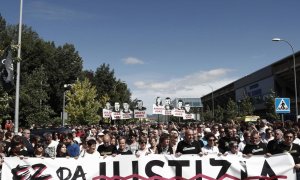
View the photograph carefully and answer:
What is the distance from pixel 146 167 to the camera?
8539mm

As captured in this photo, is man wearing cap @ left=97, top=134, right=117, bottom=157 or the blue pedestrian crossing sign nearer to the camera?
man wearing cap @ left=97, top=134, right=117, bottom=157

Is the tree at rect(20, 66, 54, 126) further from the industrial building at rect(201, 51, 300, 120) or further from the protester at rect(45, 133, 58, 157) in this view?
the industrial building at rect(201, 51, 300, 120)

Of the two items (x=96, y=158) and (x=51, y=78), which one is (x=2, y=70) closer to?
(x=96, y=158)

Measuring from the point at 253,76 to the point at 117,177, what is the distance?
78542mm

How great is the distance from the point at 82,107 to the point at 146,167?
43.6 metres

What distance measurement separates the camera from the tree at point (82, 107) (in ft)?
165

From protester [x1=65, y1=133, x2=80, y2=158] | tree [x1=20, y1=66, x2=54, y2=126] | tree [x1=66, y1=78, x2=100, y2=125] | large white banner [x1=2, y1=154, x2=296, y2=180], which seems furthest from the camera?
tree [x1=66, y1=78, x2=100, y2=125]

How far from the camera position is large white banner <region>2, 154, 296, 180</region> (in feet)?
27.2

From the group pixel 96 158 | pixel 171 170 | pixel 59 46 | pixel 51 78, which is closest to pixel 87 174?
pixel 96 158

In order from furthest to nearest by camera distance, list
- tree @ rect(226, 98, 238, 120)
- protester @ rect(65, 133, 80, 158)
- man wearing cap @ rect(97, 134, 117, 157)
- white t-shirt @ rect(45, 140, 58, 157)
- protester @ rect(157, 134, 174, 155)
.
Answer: tree @ rect(226, 98, 238, 120) → protester @ rect(65, 133, 80, 158) → white t-shirt @ rect(45, 140, 58, 157) → protester @ rect(157, 134, 174, 155) → man wearing cap @ rect(97, 134, 117, 157)

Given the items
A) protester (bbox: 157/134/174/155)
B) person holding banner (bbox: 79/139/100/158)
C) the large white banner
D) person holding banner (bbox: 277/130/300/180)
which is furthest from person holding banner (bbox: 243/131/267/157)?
person holding banner (bbox: 79/139/100/158)

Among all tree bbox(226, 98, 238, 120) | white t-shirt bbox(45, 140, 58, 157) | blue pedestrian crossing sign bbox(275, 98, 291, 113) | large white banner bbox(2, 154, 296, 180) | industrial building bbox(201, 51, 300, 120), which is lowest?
large white banner bbox(2, 154, 296, 180)

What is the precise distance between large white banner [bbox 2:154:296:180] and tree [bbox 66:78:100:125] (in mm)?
41228

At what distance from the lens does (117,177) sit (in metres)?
8.45
